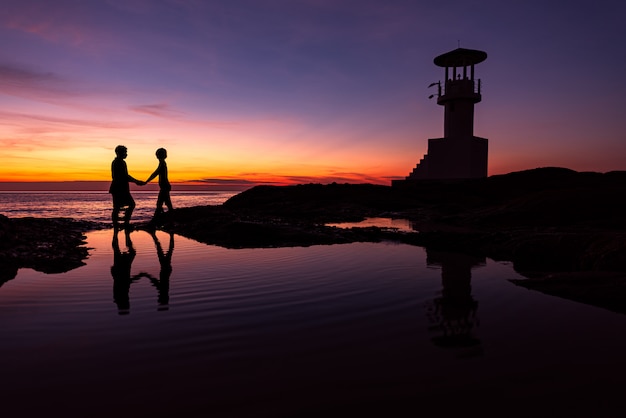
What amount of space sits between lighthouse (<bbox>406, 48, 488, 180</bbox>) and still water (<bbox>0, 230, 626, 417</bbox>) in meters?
29.8

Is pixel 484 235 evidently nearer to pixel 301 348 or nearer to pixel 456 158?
pixel 301 348

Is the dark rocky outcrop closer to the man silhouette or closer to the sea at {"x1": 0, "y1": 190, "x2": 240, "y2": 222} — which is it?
the man silhouette

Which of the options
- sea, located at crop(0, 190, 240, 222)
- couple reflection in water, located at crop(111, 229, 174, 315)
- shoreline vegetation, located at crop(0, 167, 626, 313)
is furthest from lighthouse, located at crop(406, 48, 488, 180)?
couple reflection in water, located at crop(111, 229, 174, 315)

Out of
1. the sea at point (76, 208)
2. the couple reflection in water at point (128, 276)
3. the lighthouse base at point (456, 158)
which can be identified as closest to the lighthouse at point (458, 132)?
the lighthouse base at point (456, 158)

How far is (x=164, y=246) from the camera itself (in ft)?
27.6

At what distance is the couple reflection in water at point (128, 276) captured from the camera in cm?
405

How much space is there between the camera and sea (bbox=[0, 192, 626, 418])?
6.82 feet

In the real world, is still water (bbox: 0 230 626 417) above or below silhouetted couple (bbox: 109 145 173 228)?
below

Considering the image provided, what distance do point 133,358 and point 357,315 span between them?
6.33 feet

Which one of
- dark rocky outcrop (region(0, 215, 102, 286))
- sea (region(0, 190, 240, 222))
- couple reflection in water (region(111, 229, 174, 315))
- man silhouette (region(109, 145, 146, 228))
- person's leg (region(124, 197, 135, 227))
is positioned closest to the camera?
couple reflection in water (region(111, 229, 174, 315))

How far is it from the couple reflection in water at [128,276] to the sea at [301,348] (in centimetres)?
4

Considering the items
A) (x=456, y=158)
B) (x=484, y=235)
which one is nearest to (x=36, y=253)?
(x=484, y=235)

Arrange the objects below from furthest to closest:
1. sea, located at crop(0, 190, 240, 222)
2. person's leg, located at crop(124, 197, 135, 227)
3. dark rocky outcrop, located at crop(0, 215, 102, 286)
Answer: sea, located at crop(0, 190, 240, 222) < person's leg, located at crop(124, 197, 135, 227) < dark rocky outcrop, located at crop(0, 215, 102, 286)

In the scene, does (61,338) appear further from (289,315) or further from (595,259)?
(595,259)
